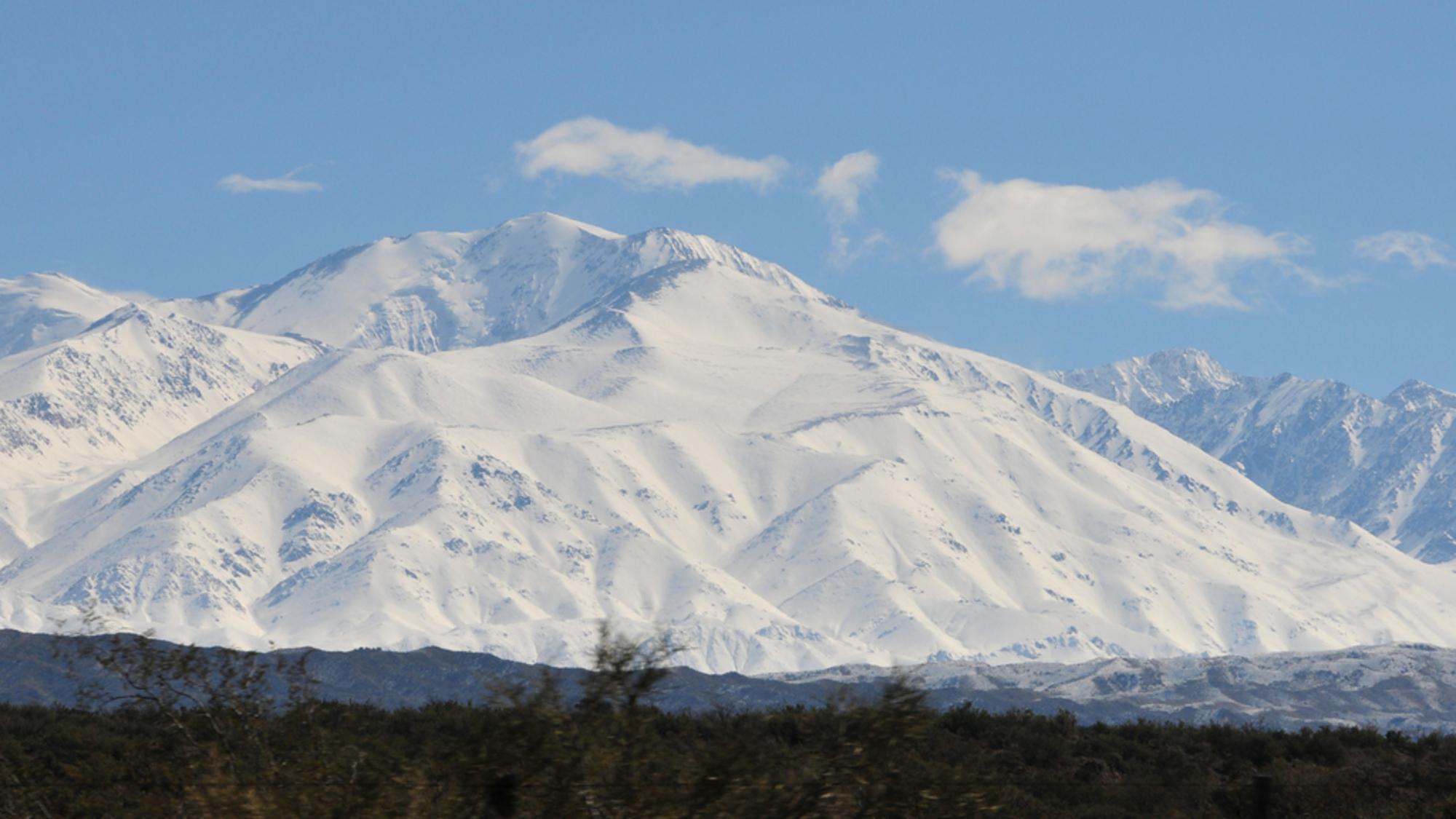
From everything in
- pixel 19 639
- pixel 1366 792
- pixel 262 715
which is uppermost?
pixel 19 639

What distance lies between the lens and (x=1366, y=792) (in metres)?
30.5

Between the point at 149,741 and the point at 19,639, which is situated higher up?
the point at 19,639

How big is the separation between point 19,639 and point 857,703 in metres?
182

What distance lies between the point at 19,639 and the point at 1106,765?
168 meters

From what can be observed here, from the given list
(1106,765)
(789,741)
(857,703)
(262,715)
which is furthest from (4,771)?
(1106,765)

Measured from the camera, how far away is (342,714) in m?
30.8

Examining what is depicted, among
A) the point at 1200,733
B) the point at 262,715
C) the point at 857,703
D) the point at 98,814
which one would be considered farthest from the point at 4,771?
the point at 1200,733

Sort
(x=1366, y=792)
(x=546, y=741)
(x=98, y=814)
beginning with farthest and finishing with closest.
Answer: (x=1366, y=792) < (x=98, y=814) < (x=546, y=741)

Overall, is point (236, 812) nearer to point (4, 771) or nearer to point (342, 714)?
point (4, 771)

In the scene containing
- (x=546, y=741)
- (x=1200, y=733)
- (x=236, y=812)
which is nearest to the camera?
(x=236, y=812)

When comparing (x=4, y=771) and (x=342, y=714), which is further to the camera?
(x=342, y=714)

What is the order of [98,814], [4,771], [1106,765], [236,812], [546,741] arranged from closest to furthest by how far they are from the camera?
1. [236,812]
2. [546,741]
3. [4,771]
4. [98,814]
5. [1106,765]

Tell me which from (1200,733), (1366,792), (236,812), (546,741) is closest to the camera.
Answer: (236,812)

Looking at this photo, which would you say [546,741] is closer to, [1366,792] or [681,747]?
[681,747]
